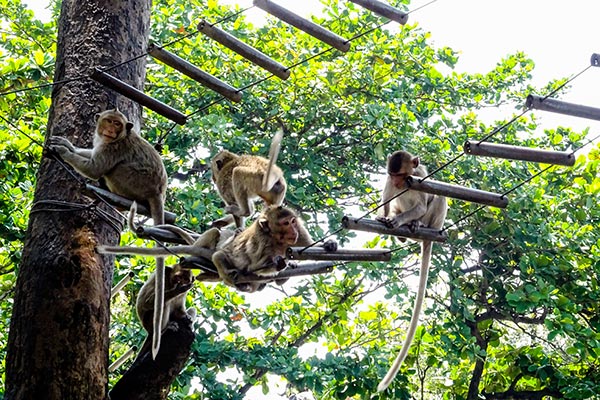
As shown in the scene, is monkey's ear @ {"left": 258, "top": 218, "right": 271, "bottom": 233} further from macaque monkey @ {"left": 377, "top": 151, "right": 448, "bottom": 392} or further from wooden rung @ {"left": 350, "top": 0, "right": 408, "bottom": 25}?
wooden rung @ {"left": 350, "top": 0, "right": 408, "bottom": 25}

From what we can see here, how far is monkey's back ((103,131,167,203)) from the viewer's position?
4.52 meters

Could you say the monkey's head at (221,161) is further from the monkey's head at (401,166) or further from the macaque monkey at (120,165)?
the monkey's head at (401,166)

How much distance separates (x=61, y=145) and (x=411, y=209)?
90.4 inches

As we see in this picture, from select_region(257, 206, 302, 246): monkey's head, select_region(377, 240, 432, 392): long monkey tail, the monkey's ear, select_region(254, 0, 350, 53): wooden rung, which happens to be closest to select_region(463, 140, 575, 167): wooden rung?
select_region(254, 0, 350, 53): wooden rung

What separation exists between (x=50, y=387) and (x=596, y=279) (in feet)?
17.5

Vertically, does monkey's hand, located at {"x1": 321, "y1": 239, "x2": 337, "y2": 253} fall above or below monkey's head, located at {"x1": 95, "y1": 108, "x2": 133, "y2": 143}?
below

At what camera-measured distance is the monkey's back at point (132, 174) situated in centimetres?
452

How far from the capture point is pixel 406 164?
15.8 ft

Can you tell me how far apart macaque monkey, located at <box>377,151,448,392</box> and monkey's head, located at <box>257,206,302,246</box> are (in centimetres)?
64

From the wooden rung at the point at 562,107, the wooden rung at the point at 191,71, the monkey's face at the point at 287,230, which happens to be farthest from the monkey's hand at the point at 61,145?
the wooden rung at the point at 562,107

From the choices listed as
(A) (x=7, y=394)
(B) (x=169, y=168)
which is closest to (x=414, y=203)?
(A) (x=7, y=394)

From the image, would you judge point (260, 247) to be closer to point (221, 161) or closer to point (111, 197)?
point (111, 197)

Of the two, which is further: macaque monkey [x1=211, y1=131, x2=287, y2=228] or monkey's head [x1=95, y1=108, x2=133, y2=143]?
macaque monkey [x1=211, y1=131, x2=287, y2=228]

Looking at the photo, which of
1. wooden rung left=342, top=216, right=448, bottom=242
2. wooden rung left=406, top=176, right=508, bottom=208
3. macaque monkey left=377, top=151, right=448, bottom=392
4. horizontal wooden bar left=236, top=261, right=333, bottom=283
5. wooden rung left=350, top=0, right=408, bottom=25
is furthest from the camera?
macaque monkey left=377, top=151, right=448, bottom=392
